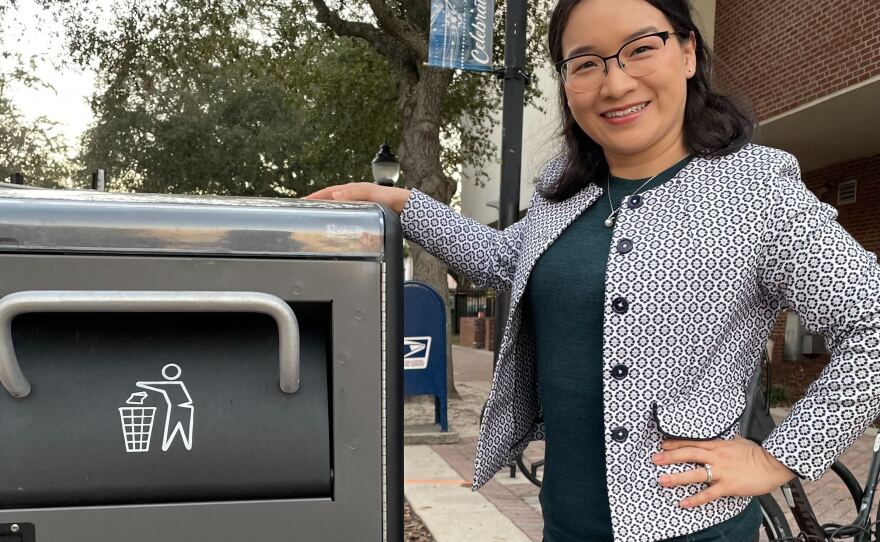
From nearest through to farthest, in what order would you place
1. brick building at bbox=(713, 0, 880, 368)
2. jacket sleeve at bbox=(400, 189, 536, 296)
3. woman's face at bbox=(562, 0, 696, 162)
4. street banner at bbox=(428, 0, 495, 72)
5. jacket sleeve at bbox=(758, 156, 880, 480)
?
jacket sleeve at bbox=(758, 156, 880, 480)
woman's face at bbox=(562, 0, 696, 162)
jacket sleeve at bbox=(400, 189, 536, 296)
street banner at bbox=(428, 0, 495, 72)
brick building at bbox=(713, 0, 880, 368)

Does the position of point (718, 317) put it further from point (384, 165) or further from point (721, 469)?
point (384, 165)

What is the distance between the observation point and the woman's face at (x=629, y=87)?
1478 mm

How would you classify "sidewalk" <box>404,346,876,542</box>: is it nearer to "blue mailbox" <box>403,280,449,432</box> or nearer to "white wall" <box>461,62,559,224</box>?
"blue mailbox" <box>403,280,449,432</box>

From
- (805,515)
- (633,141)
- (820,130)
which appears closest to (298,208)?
(633,141)

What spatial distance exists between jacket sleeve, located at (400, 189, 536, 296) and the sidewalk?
2.78 meters

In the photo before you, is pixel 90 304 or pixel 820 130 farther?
pixel 820 130

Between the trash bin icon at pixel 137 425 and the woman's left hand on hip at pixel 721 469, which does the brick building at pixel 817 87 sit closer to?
the woman's left hand on hip at pixel 721 469

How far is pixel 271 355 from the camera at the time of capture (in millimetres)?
1224

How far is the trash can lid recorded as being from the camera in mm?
1111

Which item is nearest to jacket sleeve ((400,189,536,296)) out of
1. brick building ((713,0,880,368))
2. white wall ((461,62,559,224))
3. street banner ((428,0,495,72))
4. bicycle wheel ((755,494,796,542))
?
bicycle wheel ((755,494,796,542))

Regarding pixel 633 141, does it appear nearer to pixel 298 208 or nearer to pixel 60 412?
pixel 298 208

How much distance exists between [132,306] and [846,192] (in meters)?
11.0

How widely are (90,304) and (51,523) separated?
311 mm

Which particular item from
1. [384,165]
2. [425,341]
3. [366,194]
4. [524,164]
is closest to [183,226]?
[366,194]
